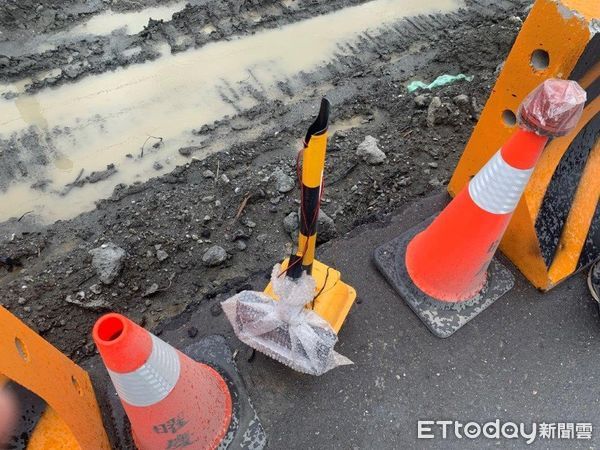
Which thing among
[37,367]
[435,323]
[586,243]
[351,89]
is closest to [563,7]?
[586,243]

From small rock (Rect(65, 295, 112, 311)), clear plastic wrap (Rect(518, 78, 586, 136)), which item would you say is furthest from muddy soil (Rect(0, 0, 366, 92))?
clear plastic wrap (Rect(518, 78, 586, 136))

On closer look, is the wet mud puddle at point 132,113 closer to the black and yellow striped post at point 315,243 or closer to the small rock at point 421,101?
the small rock at point 421,101

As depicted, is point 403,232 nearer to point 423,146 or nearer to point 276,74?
point 423,146

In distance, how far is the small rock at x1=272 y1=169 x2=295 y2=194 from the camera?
329 centimetres

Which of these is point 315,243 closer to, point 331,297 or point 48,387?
point 331,297

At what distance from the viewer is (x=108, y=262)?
285cm

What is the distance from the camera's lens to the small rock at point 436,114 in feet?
12.0

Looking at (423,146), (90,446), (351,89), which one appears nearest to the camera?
(90,446)

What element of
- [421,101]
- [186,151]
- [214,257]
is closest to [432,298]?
[214,257]

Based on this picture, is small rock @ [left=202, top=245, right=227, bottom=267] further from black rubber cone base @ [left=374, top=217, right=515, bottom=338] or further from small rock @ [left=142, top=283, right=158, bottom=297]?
black rubber cone base @ [left=374, top=217, right=515, bottom=338]

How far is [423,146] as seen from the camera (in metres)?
3.55

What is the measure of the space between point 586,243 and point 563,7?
1.35 metres

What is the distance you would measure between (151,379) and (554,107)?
1.81m

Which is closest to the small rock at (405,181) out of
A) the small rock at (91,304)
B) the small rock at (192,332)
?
the small rock at (192,332)
